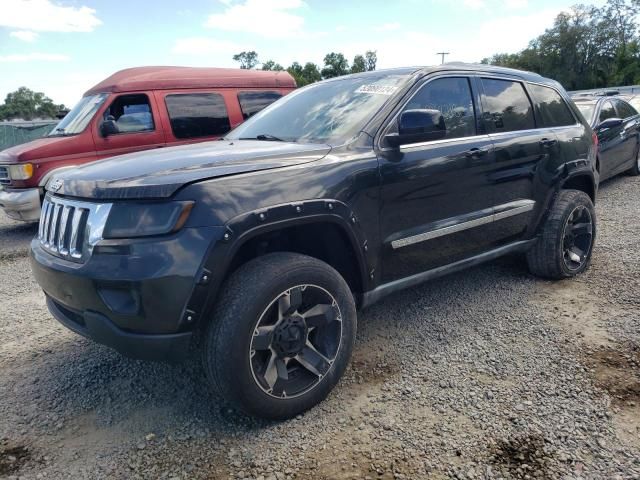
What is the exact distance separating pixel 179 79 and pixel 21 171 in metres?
2.64

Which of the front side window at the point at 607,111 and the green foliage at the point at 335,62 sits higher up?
the green foliage at the point at 335,62

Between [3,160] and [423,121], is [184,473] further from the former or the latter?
[3,160]

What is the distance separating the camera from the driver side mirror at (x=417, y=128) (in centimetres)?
286

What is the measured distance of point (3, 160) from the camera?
6.92 metres

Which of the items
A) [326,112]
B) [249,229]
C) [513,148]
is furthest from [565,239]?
[249,229]

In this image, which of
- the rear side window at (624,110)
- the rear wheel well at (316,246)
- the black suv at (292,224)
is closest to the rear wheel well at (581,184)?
the black suv at (292,224)

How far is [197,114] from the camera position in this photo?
787 centimetres

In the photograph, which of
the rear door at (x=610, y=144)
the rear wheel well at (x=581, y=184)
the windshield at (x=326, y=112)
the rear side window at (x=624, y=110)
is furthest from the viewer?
the rear side window at (x=624, y=110)

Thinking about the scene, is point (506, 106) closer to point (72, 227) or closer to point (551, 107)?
point (551, 107)

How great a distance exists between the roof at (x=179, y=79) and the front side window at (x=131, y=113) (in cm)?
15

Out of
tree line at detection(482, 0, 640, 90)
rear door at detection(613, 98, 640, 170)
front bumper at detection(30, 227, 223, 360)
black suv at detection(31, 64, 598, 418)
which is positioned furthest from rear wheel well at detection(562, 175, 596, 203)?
tree line at detection(482, 0, 640, 90)

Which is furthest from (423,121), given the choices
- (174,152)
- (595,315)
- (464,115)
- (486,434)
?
(595,315)

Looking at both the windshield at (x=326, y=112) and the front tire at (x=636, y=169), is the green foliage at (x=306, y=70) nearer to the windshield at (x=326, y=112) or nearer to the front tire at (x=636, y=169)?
the front tire at (x=636, y=169)

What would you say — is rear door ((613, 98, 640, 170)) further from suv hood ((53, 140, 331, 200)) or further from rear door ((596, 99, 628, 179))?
suv hood ((53, 140, 331, 200))
